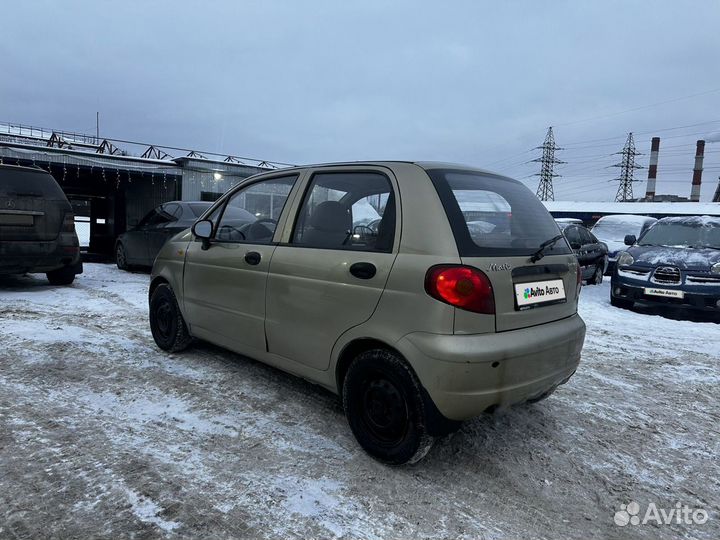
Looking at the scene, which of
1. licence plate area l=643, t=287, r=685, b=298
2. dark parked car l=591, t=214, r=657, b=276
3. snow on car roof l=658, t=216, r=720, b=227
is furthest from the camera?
dark parked car l=591, t=214, r=657, b=276

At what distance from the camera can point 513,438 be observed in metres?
2.94

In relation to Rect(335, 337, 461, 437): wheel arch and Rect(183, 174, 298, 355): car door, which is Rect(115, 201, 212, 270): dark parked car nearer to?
Rect(183, 174, 298, 355): car door

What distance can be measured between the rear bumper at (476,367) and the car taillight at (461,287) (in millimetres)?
157

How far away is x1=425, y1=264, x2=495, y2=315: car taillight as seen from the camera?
2.25 m

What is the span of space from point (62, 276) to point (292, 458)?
683cm

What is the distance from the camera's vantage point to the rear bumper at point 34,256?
652cm

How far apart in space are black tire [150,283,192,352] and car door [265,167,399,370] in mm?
1398

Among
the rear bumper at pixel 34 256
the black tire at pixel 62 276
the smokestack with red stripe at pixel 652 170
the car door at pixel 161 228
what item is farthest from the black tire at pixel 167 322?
the smokestack with red stripe at pixel 652 170

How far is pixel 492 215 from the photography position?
2.70m

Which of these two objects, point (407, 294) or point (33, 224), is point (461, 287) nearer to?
point (407, 294)

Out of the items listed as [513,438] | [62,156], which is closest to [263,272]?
[513,438]

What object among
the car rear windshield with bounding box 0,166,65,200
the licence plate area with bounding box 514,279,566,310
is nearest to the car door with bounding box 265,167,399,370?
the licence plate area with bounding box 514,279,566,310

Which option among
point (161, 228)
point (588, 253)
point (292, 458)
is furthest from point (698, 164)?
point (292, 458)

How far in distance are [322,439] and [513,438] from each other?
3.92 feet
